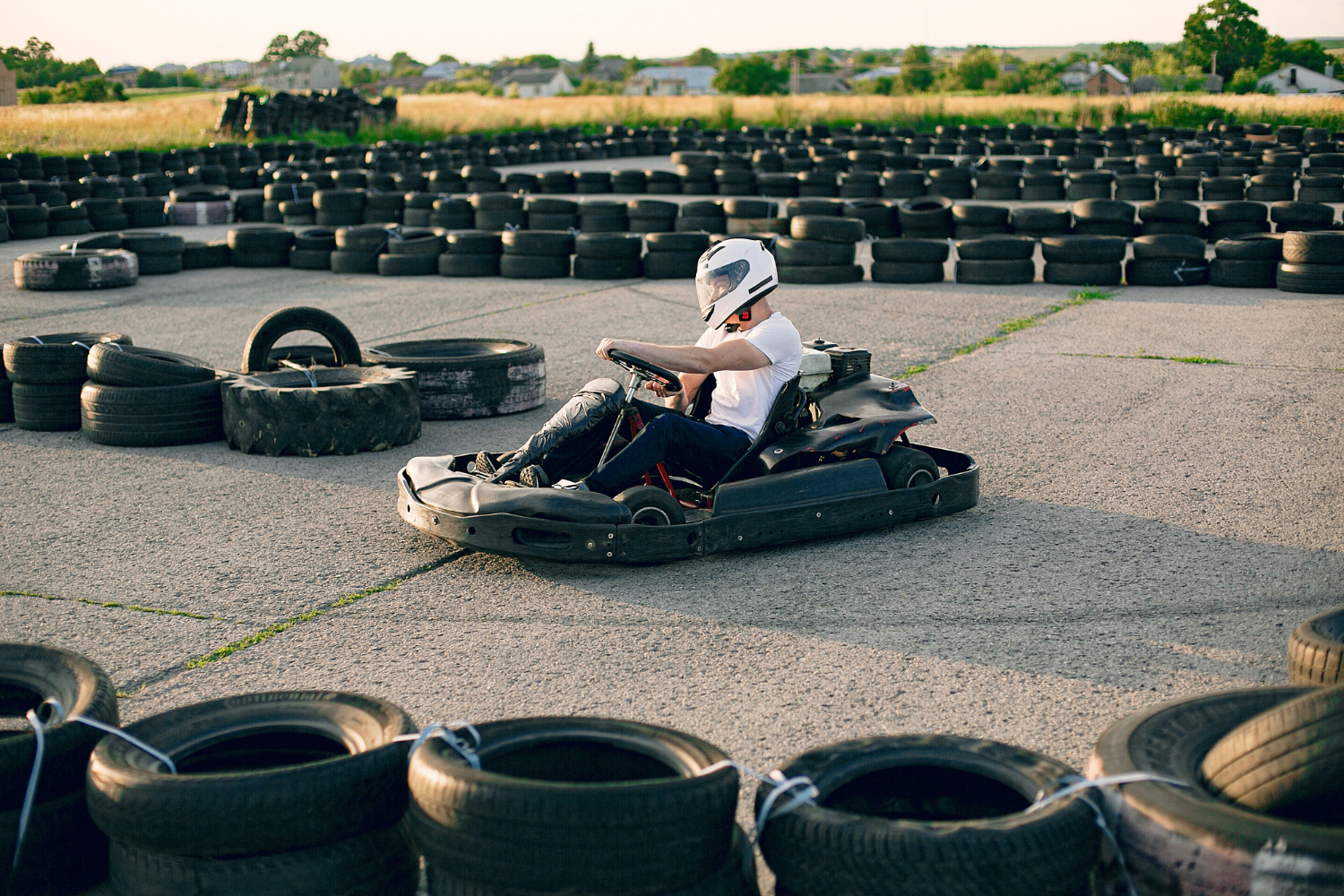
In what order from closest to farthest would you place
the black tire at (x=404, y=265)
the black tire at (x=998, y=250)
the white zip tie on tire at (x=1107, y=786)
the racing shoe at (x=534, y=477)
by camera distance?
1. the white zip tie on tire at (x=1107, y=786)
2. the racing shoe at (x=534, y=477)
3. the black tire at (x=998, y=250)
4. the black tire at (x=404, y=265)

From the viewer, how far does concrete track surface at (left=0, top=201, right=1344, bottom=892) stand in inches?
145

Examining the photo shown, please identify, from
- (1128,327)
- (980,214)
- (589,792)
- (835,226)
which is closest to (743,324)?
(589,792)

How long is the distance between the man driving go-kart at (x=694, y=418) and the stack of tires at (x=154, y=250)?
997cm

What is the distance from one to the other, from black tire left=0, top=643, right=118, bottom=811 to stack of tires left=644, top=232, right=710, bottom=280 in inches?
395

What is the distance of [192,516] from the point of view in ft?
17.8

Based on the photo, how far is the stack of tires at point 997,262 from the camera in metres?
12.2

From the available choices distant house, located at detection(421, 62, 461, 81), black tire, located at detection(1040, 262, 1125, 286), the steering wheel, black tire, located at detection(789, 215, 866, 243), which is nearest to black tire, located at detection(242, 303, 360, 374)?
the steering wheel

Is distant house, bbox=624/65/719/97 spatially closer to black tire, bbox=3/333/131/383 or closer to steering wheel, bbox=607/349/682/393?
black tire, bbox=3/333/131/383

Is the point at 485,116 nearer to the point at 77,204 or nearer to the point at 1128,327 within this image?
the point at 77,204

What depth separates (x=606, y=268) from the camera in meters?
12.9

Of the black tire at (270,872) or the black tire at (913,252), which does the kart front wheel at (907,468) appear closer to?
the black tire at (270,872)

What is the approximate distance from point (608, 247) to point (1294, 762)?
1099 centimetres

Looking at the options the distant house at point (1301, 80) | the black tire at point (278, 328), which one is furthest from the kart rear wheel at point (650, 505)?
the distant house at point (1301, 80)

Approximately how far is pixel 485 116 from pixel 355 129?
14.9 feet
